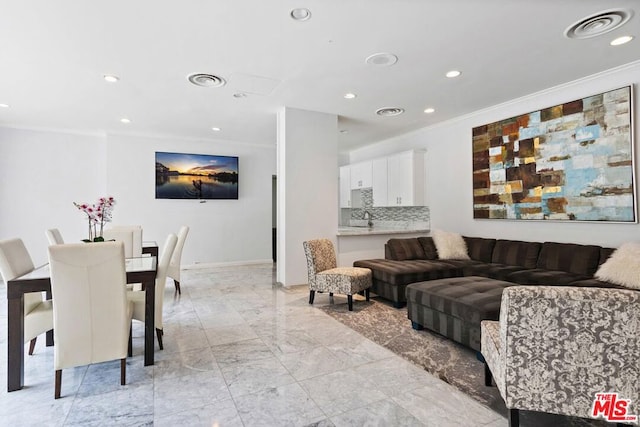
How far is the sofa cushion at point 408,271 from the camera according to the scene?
415cm

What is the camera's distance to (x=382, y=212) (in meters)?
7.41

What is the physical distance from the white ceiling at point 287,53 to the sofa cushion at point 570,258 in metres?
2.00

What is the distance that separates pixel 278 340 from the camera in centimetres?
307

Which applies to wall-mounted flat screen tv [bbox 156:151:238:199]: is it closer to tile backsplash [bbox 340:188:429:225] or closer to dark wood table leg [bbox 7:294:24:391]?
tile backsplash [bbox 340:188:429:225]

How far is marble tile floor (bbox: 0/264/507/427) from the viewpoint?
190cm

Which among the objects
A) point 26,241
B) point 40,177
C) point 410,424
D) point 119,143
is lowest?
point 410,424

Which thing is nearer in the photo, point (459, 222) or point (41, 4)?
point (41, 4)

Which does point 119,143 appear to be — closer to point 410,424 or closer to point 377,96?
point 377,96

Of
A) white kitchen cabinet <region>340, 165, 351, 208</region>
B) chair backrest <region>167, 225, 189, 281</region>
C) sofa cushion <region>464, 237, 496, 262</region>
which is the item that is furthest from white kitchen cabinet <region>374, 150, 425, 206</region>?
chair backrest <region>167, 225, 189, 281</region>

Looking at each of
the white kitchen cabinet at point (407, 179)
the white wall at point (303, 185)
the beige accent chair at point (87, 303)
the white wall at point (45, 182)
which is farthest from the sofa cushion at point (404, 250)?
the white wall at point (45, 182)

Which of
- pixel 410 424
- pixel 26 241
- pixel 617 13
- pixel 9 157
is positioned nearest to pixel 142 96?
pixel 9 157

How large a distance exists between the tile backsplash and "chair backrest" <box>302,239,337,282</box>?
261cm

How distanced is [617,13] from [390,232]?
3.73 metres

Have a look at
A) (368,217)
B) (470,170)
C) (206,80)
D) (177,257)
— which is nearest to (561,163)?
(470,170)
